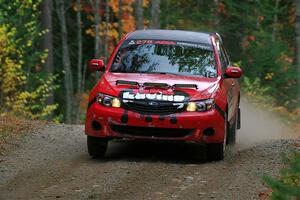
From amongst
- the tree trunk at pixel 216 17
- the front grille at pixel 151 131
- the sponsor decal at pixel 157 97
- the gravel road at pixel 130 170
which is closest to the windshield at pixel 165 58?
the sponsor decal at pixel 157 97

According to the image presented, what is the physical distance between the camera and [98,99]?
449 inches

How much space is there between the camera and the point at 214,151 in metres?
11.7

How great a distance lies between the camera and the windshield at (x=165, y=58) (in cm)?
1229

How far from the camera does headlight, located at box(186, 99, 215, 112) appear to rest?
11148mm

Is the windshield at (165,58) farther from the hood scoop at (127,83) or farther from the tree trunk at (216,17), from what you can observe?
the tree trunk at (216,17)

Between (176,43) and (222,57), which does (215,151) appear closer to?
(176,43)

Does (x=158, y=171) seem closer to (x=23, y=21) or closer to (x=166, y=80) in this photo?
(x=166, y=80)

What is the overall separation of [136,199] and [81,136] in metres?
5.87

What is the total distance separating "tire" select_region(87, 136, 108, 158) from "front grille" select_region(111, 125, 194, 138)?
444 millimetres

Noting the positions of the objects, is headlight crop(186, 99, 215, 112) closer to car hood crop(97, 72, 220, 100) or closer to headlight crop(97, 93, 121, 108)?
car hood crop(97, 72, 220, 100)

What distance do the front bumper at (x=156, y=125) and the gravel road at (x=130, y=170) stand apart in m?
0.39

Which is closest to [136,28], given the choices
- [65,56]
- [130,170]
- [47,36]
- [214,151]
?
[65,56]

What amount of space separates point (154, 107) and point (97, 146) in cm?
120

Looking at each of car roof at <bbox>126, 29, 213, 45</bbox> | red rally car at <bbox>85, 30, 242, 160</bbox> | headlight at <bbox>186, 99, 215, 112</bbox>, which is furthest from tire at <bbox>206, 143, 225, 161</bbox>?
car roof at <bbox>126, 29, 213, 45</bbox>
